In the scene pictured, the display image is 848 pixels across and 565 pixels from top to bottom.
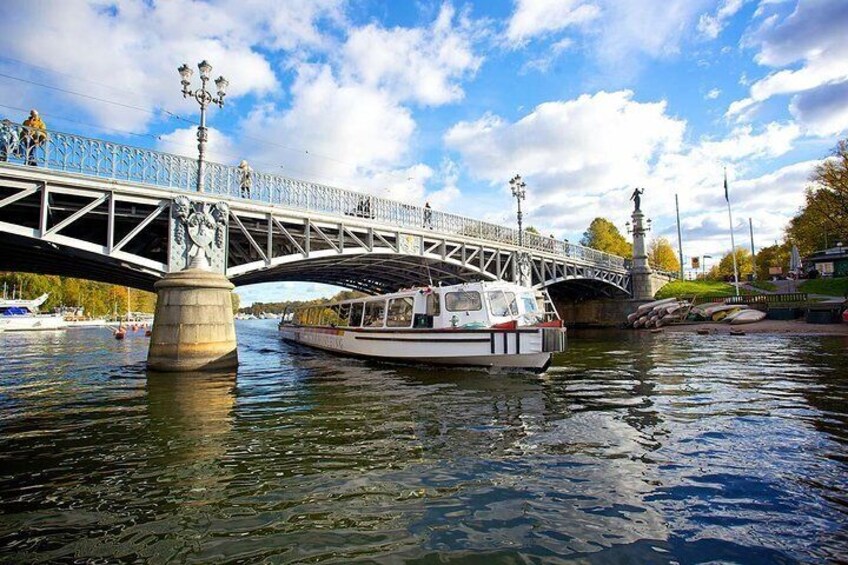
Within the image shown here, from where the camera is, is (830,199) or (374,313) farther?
(830,199)

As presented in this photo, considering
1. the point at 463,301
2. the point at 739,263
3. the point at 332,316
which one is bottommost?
the point at 332,316

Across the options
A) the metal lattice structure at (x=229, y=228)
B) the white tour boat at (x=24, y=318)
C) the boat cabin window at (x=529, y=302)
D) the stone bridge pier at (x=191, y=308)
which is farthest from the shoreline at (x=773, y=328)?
the white tour boat at (x=24, y=318)

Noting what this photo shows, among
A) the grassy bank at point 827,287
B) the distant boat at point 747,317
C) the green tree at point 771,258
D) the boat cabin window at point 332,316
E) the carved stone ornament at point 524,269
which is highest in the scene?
the green tree at point 771,258

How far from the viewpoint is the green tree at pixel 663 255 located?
8706cm

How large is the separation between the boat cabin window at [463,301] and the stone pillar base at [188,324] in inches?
327

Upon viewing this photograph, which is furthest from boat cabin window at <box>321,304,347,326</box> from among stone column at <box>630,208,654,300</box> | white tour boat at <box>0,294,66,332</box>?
white tour boat at <box>0,294,66,332</box>

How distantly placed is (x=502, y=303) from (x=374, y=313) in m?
6.89

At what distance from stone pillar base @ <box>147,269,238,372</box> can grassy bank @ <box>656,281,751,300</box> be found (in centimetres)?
5068

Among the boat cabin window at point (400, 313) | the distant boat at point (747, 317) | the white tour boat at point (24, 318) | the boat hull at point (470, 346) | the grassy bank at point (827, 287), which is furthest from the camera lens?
the white tour boat at point (24, 318)

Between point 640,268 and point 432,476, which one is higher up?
point 640,268

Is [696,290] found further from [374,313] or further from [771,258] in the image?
[374,313]

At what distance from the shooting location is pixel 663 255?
8812 centimetres

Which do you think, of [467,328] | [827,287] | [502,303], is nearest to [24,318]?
[467,328]

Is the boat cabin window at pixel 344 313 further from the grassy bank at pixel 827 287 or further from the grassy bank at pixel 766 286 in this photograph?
the grassy bank at pixel 766 286
